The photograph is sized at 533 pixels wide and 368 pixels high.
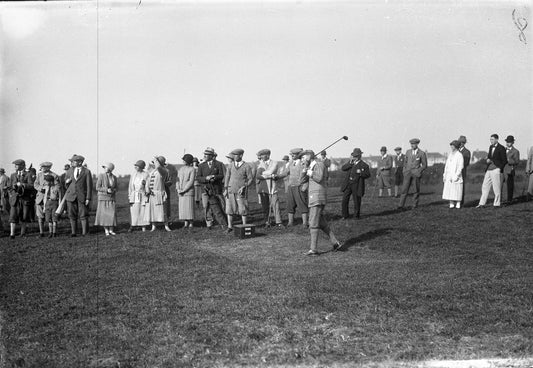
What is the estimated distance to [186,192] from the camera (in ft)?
49.6

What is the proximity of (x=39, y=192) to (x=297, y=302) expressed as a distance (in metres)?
9.73

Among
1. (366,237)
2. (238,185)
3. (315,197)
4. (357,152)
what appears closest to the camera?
(315,197)

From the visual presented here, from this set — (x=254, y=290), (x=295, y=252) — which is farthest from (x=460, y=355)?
(x=295, y=252)

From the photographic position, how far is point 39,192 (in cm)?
1483

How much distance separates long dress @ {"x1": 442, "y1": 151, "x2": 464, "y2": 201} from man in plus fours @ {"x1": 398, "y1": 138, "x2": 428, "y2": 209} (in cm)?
73

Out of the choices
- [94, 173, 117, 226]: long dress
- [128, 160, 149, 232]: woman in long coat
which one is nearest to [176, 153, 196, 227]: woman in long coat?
[128, 160, 149, 232]: woman in long coat

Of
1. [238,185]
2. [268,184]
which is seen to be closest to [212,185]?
[238,185]

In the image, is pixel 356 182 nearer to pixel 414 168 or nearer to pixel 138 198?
pixel 414 168

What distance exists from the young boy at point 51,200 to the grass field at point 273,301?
77.4 inches

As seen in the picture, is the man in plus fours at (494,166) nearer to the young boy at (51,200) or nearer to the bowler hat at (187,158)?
the bowler hat at (187,158)

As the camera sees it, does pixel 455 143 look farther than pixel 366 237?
Yes

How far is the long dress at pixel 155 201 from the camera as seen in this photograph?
48.6 feet

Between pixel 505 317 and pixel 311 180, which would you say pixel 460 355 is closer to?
pixel 505 317

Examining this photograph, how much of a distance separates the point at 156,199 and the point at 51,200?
8.39 ft
